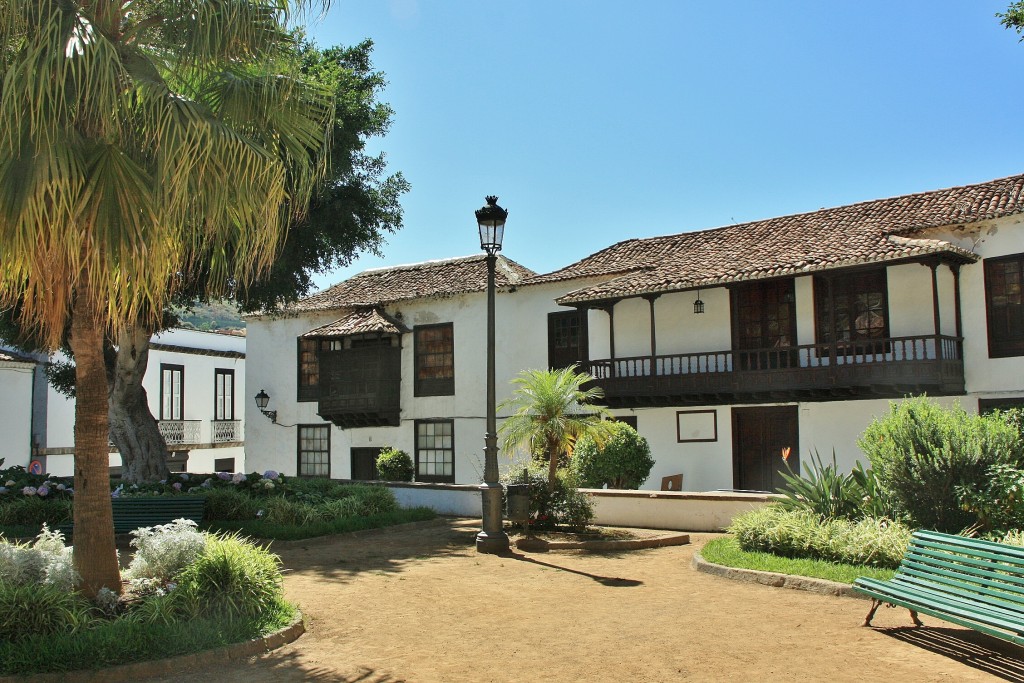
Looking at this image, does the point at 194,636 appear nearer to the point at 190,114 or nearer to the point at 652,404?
the point at 190,114

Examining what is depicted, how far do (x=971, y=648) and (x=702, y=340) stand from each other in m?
15.1

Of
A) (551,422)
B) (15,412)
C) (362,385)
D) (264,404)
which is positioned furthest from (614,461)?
(15,412)

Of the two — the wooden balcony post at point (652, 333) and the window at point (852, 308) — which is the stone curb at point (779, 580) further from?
the wooden balcony post at point (652, 333)

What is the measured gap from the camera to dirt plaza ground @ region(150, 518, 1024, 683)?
6391 millimetres

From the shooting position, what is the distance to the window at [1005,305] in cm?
1741

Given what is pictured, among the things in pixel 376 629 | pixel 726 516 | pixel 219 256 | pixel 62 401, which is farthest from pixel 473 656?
pixel 62 401

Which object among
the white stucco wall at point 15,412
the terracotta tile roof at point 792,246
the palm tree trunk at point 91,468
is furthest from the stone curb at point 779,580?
the white stucco wall at point 15,412

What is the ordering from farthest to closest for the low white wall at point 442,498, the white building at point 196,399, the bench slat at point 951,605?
the white building at point 196,399, the low white wall at point 442,498, the bench slat at point 951,605

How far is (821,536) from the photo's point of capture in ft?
35.2

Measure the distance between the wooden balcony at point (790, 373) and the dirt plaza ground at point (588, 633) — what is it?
8.84m

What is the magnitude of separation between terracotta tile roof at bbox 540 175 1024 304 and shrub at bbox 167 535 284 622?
1351 centimetres

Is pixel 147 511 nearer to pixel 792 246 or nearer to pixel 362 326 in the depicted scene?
→ pixel 362 326

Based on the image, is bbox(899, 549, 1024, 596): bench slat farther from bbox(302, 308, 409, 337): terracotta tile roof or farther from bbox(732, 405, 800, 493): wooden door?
bbox(302, 308, 409, 337): terracotta tile roof

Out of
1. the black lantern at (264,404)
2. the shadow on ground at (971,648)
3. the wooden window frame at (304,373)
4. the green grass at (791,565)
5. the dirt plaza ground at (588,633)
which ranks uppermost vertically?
the wooden window frame at (304,373)
